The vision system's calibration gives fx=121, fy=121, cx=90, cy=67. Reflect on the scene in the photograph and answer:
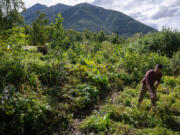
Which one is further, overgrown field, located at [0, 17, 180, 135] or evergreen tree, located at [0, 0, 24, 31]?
evergreen tree, located at [0, 0, 24, 31]

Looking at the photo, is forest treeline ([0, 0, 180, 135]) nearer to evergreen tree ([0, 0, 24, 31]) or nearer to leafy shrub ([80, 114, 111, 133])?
leafy shrub ([80, 114, 111, 133])

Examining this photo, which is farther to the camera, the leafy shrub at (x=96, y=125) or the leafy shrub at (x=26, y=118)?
the leafy shrub at (x=96, y=125)

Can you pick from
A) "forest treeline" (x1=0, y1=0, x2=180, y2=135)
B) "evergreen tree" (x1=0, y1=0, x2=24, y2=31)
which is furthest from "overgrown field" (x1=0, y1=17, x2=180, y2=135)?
→ "evergreen tree" (x1=0, y1=0, x2=24, y2=31)

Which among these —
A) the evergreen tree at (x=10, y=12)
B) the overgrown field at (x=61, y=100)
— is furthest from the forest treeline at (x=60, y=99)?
the evergreen tree at (x=10, y=12)

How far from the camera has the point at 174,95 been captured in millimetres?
5352

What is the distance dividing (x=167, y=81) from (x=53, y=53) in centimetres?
618

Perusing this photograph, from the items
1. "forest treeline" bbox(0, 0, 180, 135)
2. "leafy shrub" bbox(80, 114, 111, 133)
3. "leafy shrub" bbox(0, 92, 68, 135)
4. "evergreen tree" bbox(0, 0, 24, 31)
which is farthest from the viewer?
"evergreen tree" bbox(0, 0, 24, 31)

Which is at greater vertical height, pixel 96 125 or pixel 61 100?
pixel 61 100

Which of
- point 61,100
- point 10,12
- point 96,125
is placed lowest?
point 96,125

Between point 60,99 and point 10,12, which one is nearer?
point 60,99

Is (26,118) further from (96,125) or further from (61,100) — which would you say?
(96,125)

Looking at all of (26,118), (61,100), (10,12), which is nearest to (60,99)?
(61,100)

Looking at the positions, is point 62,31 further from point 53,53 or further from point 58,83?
point 58,83

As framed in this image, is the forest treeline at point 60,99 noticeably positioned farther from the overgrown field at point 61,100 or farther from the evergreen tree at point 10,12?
the evergreen tree at point 10,12
